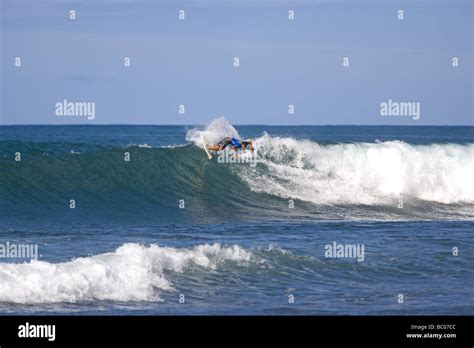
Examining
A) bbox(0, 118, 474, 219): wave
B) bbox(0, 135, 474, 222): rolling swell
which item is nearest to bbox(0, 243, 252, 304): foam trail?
bbox(0, 135, 474, 222): rolling swell

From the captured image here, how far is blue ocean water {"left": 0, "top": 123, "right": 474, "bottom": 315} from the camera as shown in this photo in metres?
13.2

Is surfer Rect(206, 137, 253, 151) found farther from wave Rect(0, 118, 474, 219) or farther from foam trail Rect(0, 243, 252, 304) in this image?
foam trail Rect(0, 243, 252, 304)

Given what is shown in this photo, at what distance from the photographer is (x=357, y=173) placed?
96.1 feet

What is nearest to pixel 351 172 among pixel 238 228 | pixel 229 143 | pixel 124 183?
pixel 229 143

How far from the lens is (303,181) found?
89.0ft

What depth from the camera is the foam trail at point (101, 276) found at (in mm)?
12875

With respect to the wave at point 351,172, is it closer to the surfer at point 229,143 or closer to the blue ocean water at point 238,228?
the blue ocean water at point 238,228

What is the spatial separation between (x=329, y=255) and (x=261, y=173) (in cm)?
1102

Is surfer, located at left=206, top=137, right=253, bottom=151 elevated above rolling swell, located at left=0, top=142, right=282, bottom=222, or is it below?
above

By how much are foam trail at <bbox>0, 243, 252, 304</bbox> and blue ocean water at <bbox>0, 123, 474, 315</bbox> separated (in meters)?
0.03

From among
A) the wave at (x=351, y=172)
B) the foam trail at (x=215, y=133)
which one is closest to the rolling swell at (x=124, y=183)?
the foam trail at (x=215, y=133)

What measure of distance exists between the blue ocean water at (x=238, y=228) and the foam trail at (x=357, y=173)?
2.3 inches

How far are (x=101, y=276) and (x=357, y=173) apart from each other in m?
16.9
